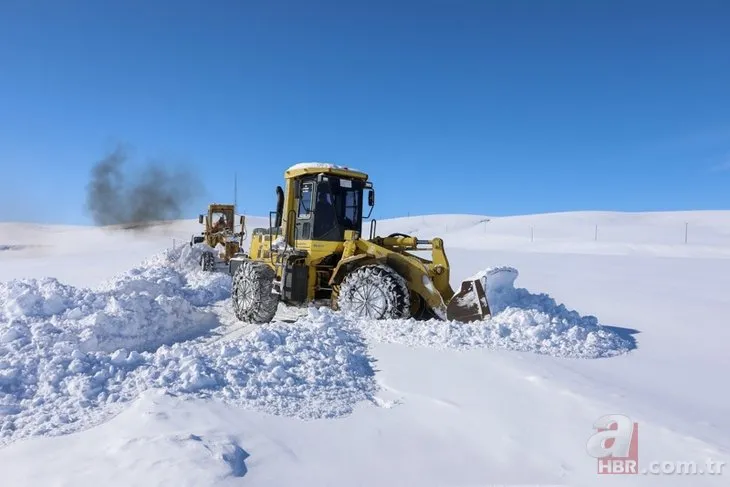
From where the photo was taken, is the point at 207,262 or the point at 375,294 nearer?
the point at 375,294

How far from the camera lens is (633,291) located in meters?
13.5

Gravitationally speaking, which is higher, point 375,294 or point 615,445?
point 375,294

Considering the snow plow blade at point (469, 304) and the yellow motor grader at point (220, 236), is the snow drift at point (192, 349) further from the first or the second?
the yellow motor grader at point (220, 236)

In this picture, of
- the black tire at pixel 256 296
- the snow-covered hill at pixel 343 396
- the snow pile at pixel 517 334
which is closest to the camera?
the snow-covered hill at pixel 343 396

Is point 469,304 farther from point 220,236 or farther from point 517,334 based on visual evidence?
point 220,236

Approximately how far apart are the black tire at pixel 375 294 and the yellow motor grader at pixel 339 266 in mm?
14

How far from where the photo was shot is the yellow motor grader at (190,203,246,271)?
707 inches

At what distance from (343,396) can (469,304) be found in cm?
320

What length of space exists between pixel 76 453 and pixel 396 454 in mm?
2227

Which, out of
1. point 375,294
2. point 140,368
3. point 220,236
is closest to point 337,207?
point 375,294

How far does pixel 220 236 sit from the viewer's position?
19.6 meters

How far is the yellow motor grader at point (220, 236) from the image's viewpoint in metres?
18.0

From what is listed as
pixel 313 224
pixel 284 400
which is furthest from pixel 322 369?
pixel 313 224

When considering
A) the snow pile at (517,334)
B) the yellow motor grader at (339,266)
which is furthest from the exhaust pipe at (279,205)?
the snow pile at (517,334)
